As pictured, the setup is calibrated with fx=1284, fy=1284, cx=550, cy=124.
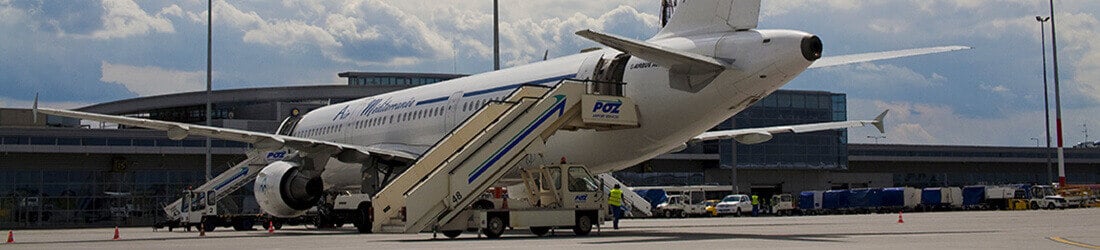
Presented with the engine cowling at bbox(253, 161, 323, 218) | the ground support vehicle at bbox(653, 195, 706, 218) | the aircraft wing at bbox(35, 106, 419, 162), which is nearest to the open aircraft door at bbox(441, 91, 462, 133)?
the aircraft wing at bbox(35, 106, 419, 162)

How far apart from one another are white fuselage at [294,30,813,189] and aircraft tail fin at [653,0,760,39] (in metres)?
0.30

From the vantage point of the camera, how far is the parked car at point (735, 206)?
204 ft

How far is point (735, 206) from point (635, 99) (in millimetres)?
38532

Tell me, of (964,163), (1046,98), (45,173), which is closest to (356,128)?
(45,173)

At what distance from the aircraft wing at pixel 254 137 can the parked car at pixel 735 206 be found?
3343 cm

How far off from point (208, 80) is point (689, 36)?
28.0 meters

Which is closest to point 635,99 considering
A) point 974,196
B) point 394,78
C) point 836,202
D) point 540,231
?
point 540,231

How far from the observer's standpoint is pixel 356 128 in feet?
115

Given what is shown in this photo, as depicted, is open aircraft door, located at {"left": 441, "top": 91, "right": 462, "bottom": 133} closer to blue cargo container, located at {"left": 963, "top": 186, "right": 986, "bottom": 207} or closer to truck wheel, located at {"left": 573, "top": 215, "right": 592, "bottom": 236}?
truck wheel, located at {"left": 573, "top": 215, "right": 592, "bottom": 236}

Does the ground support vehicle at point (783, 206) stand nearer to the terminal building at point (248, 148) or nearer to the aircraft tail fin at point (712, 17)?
the terminal building at point (248, 148)

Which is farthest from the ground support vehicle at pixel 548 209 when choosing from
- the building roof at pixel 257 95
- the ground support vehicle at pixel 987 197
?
the building roof at pixel 257 95

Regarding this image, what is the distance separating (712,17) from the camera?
2417cm

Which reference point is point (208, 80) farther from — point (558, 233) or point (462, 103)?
point (558, 233)

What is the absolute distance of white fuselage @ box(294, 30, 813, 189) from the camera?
2269 cm
